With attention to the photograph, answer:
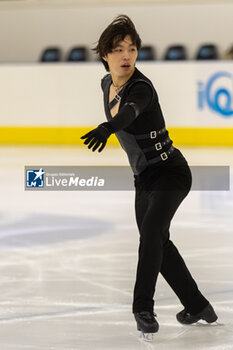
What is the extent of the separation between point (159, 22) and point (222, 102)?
371 centimetres

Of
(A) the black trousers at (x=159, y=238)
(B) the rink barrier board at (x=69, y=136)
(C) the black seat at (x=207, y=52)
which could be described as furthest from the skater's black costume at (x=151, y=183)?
(C) the black seat at (x=207, y=52)

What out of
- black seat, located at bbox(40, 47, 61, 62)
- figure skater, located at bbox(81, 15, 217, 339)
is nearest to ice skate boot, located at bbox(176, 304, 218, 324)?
figure skater, located at bbox(81, 15, 217, 339)

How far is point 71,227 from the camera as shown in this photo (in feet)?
16.5

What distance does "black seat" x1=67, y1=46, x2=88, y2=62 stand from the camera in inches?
482

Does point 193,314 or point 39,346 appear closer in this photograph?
point 39,346

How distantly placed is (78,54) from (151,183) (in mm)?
9931

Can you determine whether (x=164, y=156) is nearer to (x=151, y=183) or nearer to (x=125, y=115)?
(x=151, y=183)

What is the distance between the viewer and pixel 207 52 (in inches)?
464

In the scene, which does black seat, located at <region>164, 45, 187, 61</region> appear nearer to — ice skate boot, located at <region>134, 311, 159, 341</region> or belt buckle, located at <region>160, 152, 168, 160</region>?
belt buckle, located at <region>160, 152, 168, 160</region>

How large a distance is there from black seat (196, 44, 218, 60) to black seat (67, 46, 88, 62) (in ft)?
6.51

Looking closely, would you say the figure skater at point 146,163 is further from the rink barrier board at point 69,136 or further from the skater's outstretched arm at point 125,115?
the rink barrier board at point 69,136

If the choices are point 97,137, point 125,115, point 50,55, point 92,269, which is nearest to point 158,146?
point 125,115

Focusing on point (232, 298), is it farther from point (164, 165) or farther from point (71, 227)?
point (71, 227)

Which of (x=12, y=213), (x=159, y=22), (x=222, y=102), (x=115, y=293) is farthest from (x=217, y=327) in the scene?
(x=159, y=22)
